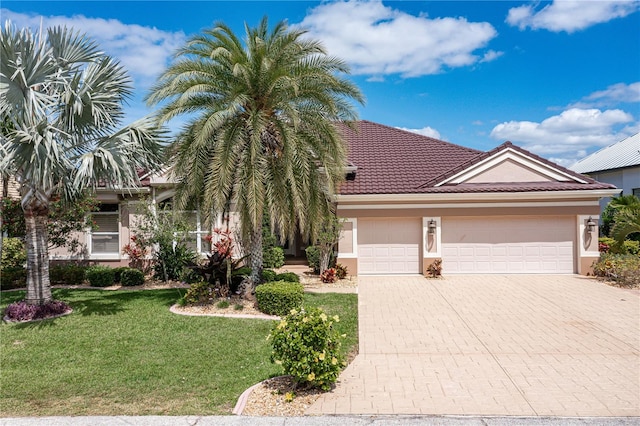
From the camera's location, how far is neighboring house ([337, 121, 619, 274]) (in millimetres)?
16000

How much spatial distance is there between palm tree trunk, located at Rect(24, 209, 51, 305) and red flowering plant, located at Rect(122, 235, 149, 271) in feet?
16.5

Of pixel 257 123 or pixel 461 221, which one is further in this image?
pixel 461 221

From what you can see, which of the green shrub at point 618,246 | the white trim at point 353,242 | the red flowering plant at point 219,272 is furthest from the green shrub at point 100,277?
the green shrub at point 618,246

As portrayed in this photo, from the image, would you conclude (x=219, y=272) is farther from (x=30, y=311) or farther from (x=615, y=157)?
(x=615, y=157)

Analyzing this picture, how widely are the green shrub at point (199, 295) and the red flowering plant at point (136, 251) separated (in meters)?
5.24

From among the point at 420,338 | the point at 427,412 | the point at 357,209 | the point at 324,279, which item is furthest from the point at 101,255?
the point at 427,412

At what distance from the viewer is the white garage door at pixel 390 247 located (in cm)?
1645

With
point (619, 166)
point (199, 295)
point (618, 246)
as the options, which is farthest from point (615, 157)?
point (199, 295)

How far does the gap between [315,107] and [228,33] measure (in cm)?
276

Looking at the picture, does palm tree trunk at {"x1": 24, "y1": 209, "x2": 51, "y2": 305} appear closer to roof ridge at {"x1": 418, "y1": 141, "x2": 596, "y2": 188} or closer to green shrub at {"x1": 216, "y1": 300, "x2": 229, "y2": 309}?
green shrub at {"x1": 216, "y1": 300, "x2": 229, "y2": 309}

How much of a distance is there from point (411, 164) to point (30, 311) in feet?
45.5

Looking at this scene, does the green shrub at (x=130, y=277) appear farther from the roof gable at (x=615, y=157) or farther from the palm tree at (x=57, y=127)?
the roof gable at (x=615, y=157)

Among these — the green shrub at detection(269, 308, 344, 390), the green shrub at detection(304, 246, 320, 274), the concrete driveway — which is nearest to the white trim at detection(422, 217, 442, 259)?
the concrete driveway

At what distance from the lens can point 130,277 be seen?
14836mm
